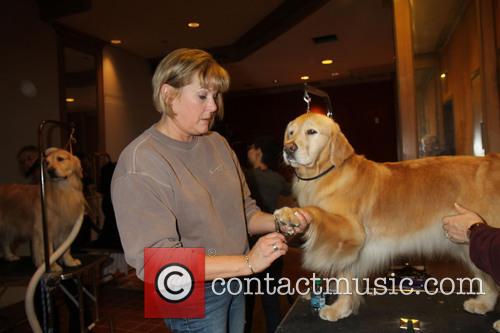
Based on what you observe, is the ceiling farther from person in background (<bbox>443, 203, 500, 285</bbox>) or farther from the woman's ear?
the woman's ear

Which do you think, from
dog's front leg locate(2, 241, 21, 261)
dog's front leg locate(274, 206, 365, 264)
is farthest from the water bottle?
dog's front leg locate(2, 241, 21, 261)

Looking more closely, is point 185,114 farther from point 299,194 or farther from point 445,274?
point 445,274

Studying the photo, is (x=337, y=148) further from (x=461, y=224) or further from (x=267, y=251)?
(x=267, y=251)

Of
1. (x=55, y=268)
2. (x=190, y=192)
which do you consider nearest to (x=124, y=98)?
(x=55, y=268)

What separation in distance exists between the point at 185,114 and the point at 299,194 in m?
0.76

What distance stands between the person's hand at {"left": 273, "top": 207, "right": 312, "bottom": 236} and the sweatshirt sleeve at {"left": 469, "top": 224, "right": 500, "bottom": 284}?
21.4 inches

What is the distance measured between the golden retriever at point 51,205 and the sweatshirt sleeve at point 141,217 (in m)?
1.98

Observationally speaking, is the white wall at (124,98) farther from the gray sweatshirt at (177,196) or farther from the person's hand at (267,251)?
the person's hand at (267,251)

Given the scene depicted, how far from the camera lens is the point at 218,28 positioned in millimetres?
5457

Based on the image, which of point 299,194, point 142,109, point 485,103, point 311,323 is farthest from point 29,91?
point 485,103

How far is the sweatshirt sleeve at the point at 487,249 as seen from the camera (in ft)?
3.94

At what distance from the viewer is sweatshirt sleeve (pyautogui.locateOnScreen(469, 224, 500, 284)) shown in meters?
1.20

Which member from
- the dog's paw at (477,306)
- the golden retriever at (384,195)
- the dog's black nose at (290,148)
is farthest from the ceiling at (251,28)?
the dog's paw at (477,306)

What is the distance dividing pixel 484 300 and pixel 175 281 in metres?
1.37
